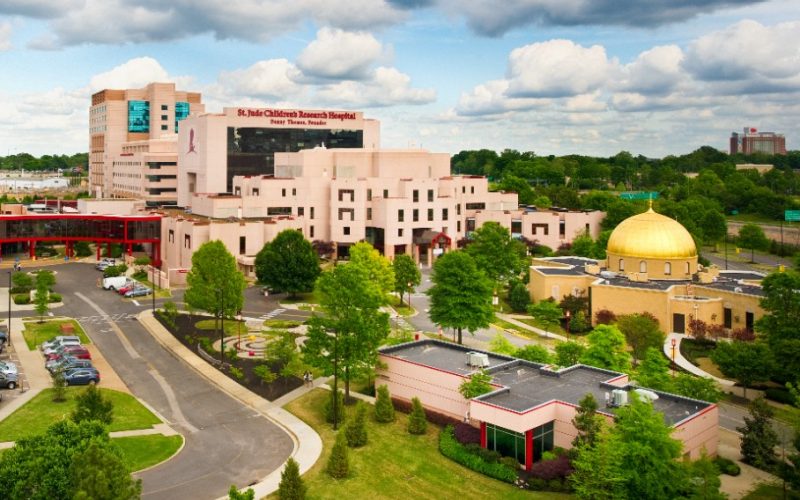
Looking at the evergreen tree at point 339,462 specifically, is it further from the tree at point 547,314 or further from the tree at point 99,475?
the tree at point 547,314

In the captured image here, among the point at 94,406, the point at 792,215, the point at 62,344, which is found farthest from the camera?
the point at 792,215

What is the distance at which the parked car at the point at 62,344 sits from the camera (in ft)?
220

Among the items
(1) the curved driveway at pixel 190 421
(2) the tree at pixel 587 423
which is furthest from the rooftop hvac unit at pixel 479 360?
(1) the curved driveway at pixel 190 421

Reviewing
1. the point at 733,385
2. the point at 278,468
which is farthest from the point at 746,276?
the point at 278,468

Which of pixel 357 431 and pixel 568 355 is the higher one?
pixel 568 355

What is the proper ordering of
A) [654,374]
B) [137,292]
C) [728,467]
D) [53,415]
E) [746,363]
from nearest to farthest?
[728,467]
[654,374]
[53,415]
[746,363]
[137,292]

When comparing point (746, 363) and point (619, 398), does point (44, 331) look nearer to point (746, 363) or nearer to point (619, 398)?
point (619, 398)

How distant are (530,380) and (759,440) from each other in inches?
541

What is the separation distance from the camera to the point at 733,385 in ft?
202

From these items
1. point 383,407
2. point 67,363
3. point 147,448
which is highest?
point 67,363

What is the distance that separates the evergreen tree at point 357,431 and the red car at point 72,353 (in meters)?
27.2

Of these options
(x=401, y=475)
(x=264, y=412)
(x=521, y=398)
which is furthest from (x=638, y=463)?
(x=264, y=412)

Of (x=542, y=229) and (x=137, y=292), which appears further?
(x=542, y=229)

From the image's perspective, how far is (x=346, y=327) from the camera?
5494 centimetres
